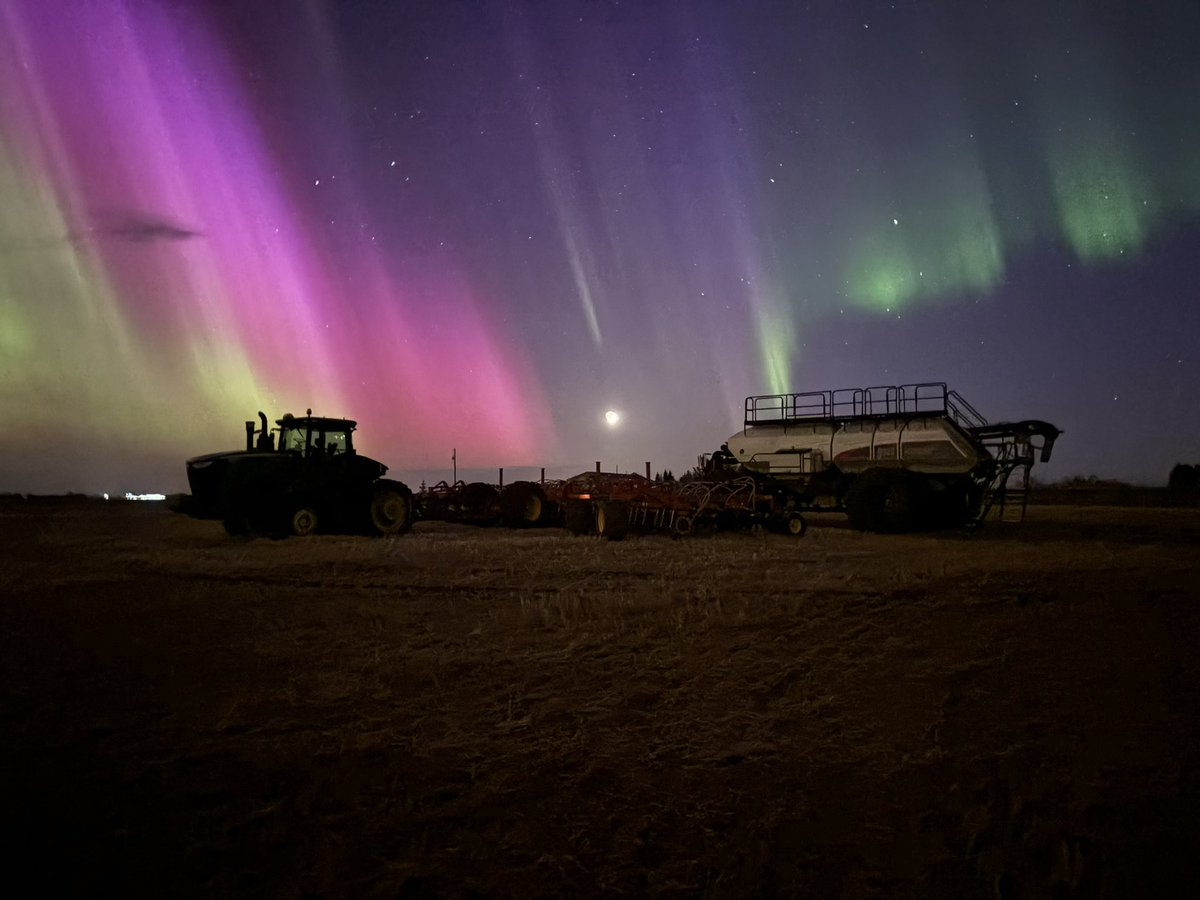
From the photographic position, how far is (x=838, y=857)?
12.7 ft

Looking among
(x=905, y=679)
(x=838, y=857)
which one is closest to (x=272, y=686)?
(x=838, y=857)

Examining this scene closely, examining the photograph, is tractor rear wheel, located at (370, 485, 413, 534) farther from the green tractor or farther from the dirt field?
the dirt field

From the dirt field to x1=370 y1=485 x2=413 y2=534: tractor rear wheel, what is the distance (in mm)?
9543

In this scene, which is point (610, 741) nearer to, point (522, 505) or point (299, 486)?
point (299, 486)

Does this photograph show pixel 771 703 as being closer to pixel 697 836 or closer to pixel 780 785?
pixel 780 785

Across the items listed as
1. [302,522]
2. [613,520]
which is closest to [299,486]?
[302,522]

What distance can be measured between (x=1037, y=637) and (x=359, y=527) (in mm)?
15925

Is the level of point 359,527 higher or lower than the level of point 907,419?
lower

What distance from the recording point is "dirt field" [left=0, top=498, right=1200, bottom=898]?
384cm

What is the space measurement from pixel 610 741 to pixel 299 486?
15.9 m

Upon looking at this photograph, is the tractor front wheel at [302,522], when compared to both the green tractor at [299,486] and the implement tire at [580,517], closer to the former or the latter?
the green tractor at [299,486]

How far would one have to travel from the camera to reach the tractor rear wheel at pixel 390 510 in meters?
20.4

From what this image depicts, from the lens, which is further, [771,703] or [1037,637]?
[1037,637]

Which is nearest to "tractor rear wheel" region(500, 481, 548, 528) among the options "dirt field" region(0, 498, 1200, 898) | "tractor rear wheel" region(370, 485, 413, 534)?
"tractor rear wheel" region(370, 485, 413, 534)
